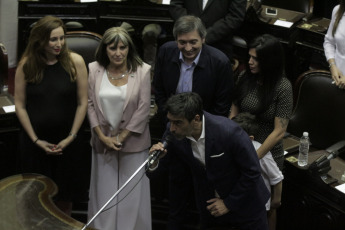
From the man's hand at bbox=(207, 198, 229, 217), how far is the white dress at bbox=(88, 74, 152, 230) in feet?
2.33

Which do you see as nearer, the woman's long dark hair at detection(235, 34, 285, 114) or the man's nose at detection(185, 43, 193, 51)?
the woman's long dark hair at detection(235, 34, 285, 114)

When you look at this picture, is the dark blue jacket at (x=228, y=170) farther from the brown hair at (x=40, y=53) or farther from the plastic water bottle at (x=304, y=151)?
the brown hair at (x=40, y=53)

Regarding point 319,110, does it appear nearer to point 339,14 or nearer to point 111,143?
point 339,14

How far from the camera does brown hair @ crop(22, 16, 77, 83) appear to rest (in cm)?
322

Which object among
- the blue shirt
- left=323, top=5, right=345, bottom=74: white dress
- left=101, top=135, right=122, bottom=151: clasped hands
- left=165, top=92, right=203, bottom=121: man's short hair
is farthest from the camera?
left=323, top=5, right=345, bottom=74: white dress

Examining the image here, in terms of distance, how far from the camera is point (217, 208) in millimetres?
2840

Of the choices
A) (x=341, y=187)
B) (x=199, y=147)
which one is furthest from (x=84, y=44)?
(x=341, y=187)

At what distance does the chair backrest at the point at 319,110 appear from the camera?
12.3 ft

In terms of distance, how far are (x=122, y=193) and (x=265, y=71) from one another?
1.16 metres

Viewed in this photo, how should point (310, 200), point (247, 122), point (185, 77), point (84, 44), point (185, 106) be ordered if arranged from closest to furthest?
1. point (185, 106)
2. point (247, 122)
3. point (185, 77)
4. point (310, 200)
5. point (84, 44)

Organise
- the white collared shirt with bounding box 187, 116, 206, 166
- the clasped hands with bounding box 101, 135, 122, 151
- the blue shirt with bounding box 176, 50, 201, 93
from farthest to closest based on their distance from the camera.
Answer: the clasped hands with bounding box 101, 135, 122, 151, the blue shirt with bounding box 176, 50, 201, 93, the white collared shirt with bounding box 187, 116, 206, 166

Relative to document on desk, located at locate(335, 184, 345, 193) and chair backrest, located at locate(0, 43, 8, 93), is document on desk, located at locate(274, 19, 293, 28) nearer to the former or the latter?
document on desk, located at locate(335, 184, 345, 193)

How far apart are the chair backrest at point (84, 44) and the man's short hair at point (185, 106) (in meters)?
1.55

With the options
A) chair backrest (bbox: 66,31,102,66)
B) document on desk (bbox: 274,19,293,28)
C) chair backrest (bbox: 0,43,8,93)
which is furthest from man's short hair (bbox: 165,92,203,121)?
document on desk (bbox: 274,19,293,28)
